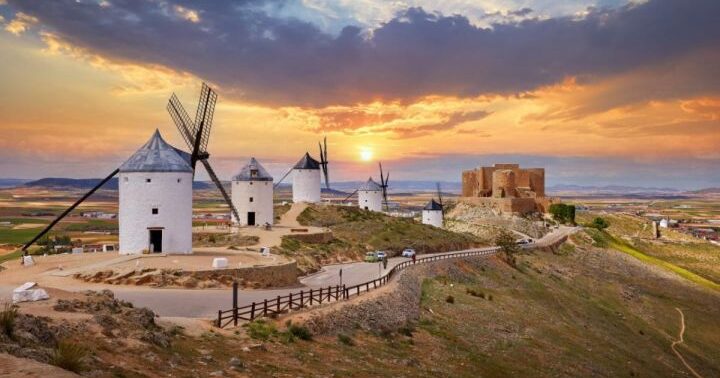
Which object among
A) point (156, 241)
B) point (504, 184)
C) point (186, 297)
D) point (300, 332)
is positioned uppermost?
point (504, 184)

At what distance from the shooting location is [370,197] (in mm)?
89750

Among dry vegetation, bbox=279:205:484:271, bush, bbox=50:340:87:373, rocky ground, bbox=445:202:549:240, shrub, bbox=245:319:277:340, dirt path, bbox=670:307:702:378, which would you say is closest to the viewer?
bush, bbox=50:340:87:373

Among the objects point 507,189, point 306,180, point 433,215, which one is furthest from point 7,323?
point 507,189

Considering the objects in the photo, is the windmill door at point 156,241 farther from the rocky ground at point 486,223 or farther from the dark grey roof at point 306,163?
the rocky ground at point 486,223

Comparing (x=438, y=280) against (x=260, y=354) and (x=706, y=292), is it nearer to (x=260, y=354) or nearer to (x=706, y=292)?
(x=260, y=354)

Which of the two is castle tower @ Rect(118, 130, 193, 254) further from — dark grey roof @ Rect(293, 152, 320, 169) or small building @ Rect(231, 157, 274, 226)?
dark grey roof @ Rect(293, 152, 320, 169)

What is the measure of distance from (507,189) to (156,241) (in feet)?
258

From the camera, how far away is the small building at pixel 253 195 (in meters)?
60.9

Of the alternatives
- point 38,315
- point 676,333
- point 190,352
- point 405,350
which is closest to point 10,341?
point 38,315

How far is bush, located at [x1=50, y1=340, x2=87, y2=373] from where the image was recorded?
13297mm

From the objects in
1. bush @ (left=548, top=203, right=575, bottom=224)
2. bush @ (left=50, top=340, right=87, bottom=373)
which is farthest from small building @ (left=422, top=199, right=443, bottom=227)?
bush @ (left=50, top=340, right=87, bottom=373)

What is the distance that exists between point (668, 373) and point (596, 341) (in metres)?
4.41

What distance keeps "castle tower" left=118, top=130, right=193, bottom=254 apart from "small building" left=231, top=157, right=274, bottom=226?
23377mm

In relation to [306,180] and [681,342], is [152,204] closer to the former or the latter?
[681,342]
